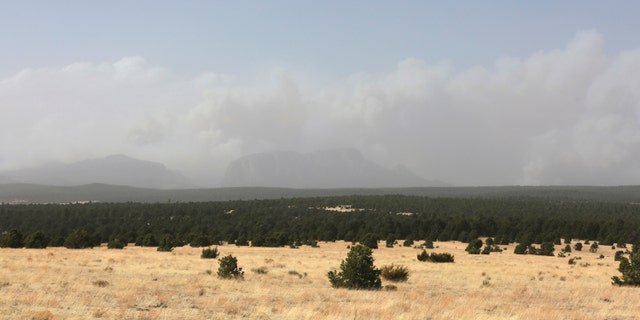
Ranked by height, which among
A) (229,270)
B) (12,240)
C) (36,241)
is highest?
(229,270)

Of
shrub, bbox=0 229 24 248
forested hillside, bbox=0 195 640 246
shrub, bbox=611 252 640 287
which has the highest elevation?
shrub, bbox=611 252 640 287

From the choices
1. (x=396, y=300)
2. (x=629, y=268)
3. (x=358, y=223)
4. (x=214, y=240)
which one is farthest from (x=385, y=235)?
(x=396, y=300)

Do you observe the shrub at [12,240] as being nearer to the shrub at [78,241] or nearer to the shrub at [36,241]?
the shrub at [36,241]

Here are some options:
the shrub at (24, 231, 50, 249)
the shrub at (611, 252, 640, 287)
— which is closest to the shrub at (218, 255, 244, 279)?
the shrub at (611, 252, 640, 287)

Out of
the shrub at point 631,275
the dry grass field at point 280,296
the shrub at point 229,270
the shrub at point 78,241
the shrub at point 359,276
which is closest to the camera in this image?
the dry grass field at point 280,296

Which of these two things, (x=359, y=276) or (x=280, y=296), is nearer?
(x=280, y=296)

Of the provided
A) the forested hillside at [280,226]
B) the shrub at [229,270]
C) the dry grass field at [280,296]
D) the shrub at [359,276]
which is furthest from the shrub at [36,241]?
the shrub at [359,276]

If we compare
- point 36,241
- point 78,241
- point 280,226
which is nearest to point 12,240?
point 36,241

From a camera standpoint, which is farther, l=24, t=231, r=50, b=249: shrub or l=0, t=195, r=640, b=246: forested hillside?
l=0, t=195, r=640, b=246: forested hillside

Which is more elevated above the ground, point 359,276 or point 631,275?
point 359,276

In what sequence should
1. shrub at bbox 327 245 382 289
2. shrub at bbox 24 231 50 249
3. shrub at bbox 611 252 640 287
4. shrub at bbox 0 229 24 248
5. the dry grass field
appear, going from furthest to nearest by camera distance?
1. shrub at bbox 24 231 50 249
2. shrub at bbox 0 229 24 248
3. shrub at bbox 611 252 640 287
4. shrub at bbox 327 245 382 289
5. the dry grass field

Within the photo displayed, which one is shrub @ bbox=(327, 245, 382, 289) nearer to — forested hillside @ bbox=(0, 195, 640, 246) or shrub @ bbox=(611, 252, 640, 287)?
shrub @ bbox=(611, 252, 640, 287)

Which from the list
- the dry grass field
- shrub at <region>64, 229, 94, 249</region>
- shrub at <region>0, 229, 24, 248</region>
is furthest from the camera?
shrub at <region>64, 229, 94, 249</region>

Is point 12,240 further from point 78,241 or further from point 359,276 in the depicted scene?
point 359,276
